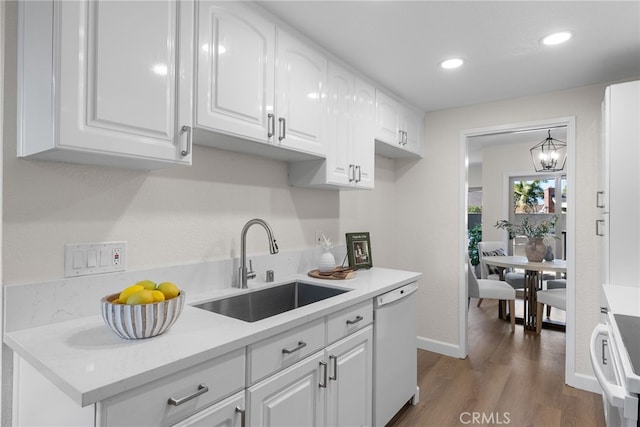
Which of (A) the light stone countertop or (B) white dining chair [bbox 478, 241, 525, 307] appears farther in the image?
(B) white dining chair [bbox 478, 241, 525, 307]

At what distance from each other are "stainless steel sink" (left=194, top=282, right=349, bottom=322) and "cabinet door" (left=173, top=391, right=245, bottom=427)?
21.2 inches

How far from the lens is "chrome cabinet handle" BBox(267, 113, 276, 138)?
67.7 inches

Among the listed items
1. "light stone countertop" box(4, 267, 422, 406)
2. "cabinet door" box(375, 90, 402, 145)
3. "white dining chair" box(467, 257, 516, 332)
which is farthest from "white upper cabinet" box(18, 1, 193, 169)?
"white dining chair" box(467, 257, 516, 332)

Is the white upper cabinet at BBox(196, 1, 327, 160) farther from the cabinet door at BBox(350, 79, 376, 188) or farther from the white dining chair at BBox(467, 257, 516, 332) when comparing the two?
the white dining chair at BBox(467, 257, 516, 332)

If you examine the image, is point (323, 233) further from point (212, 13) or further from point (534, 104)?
point (534, 104)

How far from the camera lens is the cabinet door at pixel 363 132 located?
2.40 m

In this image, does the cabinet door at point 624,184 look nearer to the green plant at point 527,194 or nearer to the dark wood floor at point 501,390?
the dark wood floor at point 501,390

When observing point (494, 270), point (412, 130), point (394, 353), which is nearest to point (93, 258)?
point (394, 353)

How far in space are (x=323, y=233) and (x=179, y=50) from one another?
1589 mm

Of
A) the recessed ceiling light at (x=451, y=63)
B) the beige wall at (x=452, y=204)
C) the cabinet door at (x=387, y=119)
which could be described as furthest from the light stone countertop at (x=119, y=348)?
the beige wall at (x=452, y=204)

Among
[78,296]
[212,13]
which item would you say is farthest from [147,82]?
[78,296]

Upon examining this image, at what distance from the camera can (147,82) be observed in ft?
4.10

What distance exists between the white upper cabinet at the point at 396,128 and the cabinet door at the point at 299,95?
734mm

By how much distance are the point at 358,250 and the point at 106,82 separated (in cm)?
190
